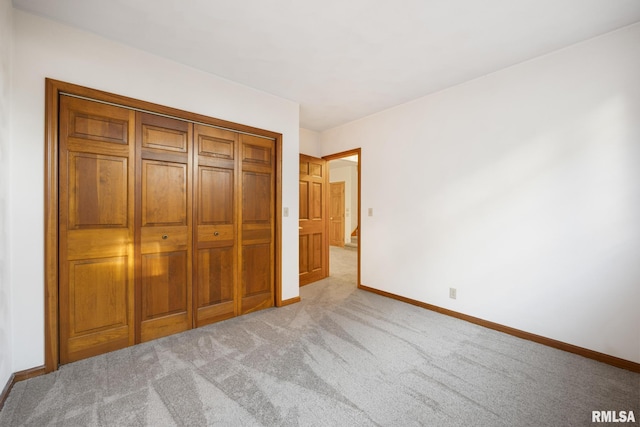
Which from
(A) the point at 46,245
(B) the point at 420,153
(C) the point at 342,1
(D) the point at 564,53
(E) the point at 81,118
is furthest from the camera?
(B) the point at 420,153

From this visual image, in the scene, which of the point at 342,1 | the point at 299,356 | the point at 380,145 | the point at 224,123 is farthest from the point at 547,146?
the point at 224,123

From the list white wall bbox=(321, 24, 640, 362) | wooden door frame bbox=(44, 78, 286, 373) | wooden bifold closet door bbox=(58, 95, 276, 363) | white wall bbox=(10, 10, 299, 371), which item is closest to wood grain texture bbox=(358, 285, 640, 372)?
white wall bbox=(321, 24, 640, 362)

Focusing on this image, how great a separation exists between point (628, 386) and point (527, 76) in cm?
264

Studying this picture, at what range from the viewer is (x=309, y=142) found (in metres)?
4.64

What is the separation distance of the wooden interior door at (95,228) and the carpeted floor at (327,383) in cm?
25

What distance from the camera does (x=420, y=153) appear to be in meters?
3.36

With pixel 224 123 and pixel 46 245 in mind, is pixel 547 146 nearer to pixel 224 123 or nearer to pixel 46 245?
pixel 224 123

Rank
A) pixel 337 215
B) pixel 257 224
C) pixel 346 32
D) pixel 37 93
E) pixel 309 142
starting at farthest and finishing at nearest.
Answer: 1. pixel 337 215
2. pixel 309 142
3. pixel 257 224
4. pixel 346 32
5. pixel 37 93

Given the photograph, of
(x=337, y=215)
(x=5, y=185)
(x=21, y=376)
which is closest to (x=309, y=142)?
(x=5, y=185)

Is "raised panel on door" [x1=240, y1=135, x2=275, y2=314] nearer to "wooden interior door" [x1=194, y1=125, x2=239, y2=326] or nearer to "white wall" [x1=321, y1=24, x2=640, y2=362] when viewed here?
"wooden interior door" [x1=194, y1=125, x2=239, y2=326]

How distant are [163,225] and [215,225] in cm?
49

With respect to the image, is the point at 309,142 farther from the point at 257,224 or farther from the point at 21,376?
the point at 21,376

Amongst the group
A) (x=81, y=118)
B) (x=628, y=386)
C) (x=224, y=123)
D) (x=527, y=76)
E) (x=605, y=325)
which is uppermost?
(x=527, y=76)

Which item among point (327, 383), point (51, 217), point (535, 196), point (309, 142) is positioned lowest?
point (327, 383)
